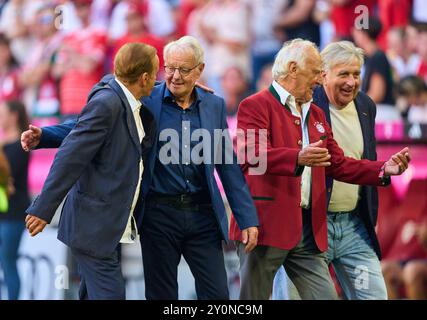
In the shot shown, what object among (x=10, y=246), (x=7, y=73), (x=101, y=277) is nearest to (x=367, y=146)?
(x=101, y=277)

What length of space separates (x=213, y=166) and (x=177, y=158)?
19 centimetres

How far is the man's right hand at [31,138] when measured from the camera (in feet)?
17.2

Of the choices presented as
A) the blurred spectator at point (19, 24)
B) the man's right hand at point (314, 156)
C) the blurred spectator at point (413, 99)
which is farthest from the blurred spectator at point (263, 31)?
the man's right hand at point (314, 156)

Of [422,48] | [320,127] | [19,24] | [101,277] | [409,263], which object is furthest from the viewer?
[19,24]

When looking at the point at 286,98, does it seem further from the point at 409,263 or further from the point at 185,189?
the point at 409,263

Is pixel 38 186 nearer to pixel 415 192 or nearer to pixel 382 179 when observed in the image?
pixel 415 192

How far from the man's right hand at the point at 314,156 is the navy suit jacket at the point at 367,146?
53 cm

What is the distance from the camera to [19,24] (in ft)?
32.0

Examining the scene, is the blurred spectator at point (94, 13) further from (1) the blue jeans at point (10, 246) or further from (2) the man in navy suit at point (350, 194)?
(2) the man in navy suit at point (350, 194)

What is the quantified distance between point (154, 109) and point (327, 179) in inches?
39.7

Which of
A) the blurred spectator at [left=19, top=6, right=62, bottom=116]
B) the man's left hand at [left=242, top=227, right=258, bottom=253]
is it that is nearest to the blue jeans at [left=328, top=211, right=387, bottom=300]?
the man's left hand at [left=242, top=227, right=258, bottom=253]

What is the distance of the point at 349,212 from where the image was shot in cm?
576

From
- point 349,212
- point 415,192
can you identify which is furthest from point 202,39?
point 349,212

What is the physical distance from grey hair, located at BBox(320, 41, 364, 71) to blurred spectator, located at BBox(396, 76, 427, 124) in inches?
137
